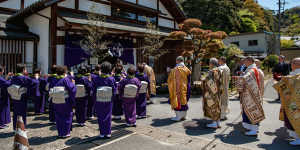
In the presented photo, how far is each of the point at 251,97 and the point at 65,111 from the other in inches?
A: 171

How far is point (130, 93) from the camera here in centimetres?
546

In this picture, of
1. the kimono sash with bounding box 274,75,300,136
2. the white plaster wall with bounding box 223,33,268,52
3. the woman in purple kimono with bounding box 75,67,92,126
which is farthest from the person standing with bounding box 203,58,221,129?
the white plaster wall with bounding box 223,33,268,52

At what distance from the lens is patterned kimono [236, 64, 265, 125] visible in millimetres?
4945

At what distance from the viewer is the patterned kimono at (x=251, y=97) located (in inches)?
195

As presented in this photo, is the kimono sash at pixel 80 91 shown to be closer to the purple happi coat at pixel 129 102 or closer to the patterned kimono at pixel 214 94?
the purple happi coat at pixel 129 102

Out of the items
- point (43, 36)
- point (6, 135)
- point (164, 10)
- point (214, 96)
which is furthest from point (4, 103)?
point (164, 10)

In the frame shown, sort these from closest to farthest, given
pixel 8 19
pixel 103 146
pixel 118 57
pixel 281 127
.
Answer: pixel 103 146 < pixel 281 127 < pixel 8 19 < pixel 118 57

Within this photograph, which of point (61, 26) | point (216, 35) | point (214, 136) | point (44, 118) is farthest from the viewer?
point (216, 35)

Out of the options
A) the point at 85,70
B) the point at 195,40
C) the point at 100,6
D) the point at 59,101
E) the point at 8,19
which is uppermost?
the point at 100,6

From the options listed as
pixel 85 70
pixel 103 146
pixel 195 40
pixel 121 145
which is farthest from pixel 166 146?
pixel 195 40

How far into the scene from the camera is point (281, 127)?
5.74m

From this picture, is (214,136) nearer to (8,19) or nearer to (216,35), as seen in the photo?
(216,35)

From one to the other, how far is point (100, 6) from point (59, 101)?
765 cm

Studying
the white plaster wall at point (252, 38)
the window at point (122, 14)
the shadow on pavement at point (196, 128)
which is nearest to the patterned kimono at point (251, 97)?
the shadow on pavement at point (196, 128)
